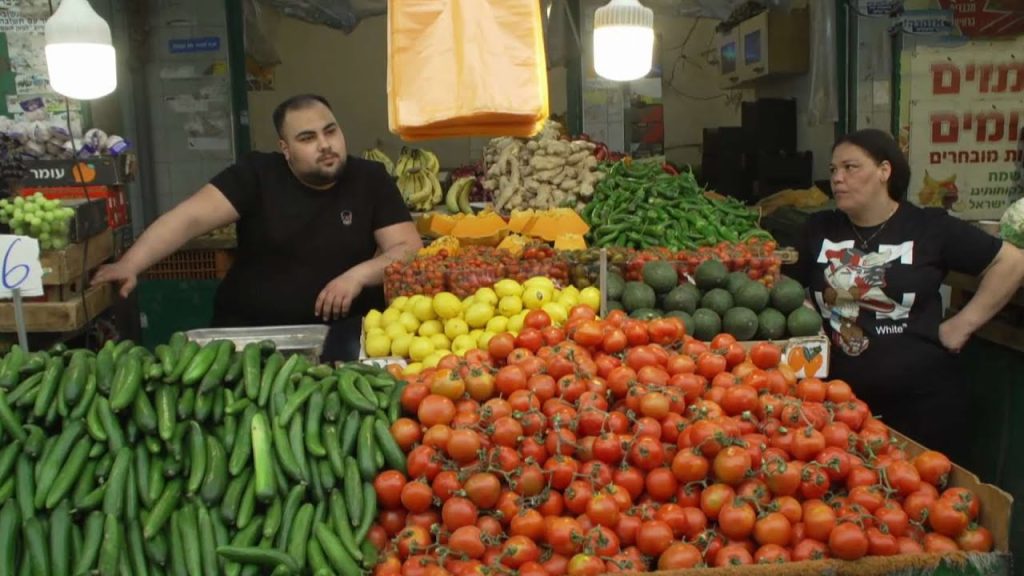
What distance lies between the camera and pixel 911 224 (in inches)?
154

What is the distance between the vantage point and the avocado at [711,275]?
4070 mm

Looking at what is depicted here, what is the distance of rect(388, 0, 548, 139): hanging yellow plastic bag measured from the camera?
289 cm

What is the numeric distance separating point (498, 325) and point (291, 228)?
152 centimetres

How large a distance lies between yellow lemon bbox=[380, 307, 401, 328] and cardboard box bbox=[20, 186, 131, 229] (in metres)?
1.78

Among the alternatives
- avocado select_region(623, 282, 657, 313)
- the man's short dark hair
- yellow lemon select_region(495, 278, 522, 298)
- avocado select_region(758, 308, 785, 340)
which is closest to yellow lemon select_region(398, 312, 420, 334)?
yellow lemon select_region(495, 278, 522, 298)

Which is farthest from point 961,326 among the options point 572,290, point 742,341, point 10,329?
point 10,329

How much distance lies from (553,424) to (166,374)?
1.16 m

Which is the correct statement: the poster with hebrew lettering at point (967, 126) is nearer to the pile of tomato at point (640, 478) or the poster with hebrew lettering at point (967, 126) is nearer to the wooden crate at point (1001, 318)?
the wooden crate at point (1001, 318)

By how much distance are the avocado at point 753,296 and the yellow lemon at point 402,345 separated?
1418 millimetres

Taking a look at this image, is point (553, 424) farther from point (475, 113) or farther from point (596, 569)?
point (475, 113)

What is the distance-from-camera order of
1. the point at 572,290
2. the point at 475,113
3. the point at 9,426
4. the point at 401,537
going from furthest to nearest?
the point at 572,290 < the point at 475,113 < the point at 9,426 < the point at 401,537

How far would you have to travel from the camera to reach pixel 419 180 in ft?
23.7

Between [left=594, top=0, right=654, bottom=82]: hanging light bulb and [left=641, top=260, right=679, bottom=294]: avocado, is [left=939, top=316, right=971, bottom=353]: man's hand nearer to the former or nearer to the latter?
[left=641, top=260, right=679, bottom=294]: avocado

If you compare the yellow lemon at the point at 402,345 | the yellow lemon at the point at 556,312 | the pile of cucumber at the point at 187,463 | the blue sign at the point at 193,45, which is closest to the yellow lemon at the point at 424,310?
the yellow lemon at the point at 402,345
